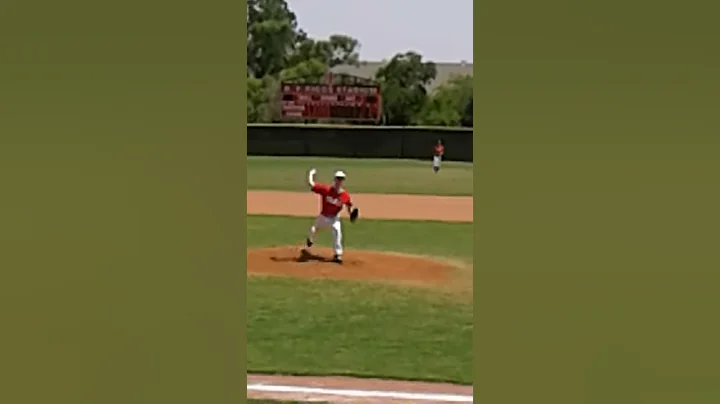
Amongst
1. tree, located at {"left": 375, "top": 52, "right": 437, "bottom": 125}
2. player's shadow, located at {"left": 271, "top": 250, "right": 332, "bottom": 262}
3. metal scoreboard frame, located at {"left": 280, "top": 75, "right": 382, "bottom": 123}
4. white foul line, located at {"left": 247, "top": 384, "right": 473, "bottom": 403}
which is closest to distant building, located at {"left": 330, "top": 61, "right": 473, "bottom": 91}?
tree, located at {"left": 375, "top": 52, "right": 437, "bottom": 125}

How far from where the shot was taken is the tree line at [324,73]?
18953 mm

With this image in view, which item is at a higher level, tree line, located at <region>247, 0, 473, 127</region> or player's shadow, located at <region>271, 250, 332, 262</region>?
tree line, located at <region>247, 0, 473, 127</region>

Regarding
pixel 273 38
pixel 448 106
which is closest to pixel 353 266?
pixel 448 106

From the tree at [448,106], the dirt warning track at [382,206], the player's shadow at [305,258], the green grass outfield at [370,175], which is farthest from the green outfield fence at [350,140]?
the player's shadow at [305,258]

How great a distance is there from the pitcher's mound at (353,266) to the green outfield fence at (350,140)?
32.2ft

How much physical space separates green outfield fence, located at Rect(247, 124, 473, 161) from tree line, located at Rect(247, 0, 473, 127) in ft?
1.49

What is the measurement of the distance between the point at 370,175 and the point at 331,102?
2.86 metres

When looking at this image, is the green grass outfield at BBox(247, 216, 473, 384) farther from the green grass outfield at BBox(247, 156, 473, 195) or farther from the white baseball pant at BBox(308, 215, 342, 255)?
the green grass outfield at BBox(247, 156, 473, 195)

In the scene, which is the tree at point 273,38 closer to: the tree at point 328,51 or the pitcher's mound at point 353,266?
the tree at point 328,51

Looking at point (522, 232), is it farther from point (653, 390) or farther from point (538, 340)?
point (653, 390)

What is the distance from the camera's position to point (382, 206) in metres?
12.3

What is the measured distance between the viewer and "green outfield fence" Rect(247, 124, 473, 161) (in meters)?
18.4

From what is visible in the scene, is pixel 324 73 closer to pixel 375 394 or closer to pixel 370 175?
pixel 370 175

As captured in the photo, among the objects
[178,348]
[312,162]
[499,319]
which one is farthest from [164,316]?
[312,162]
